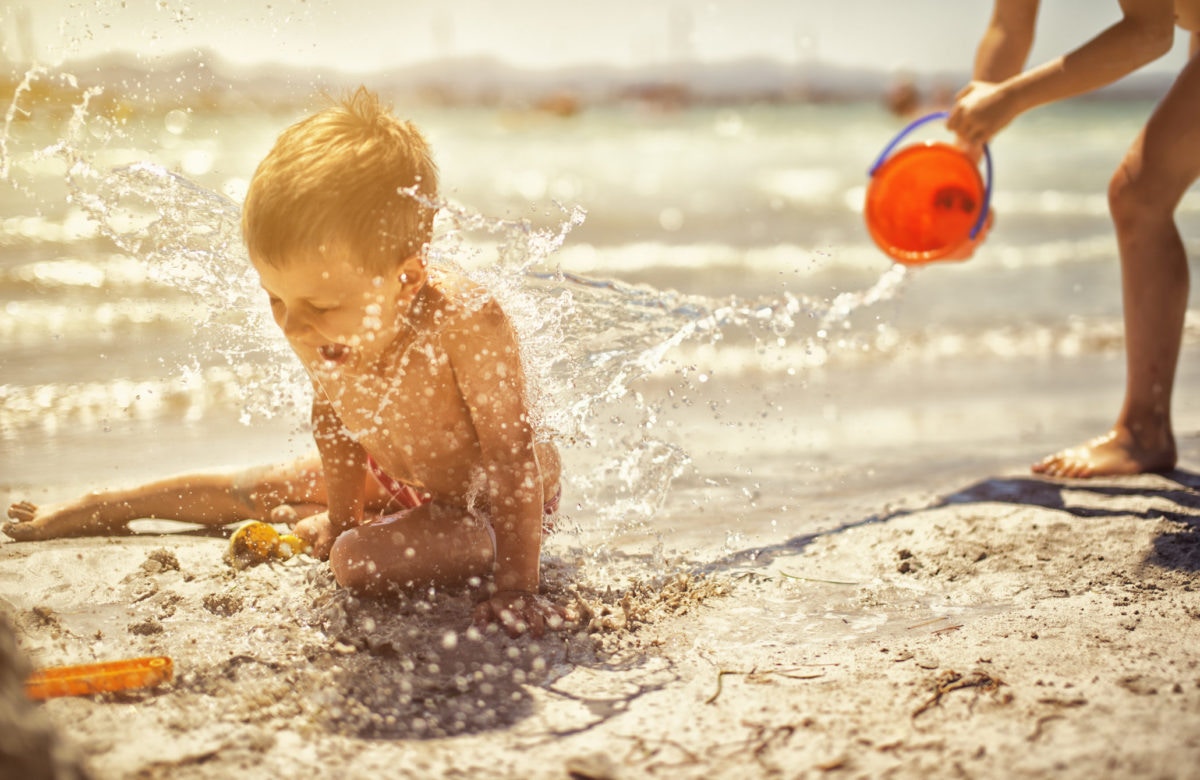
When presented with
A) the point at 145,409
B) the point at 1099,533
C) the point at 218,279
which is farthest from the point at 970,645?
the point at 145,409

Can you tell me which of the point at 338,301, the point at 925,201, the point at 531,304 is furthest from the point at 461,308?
the point at 925,201

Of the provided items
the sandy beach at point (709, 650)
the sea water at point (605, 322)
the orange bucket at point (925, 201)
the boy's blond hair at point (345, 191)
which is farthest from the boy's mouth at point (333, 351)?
the orange bucket at point (925, 201)

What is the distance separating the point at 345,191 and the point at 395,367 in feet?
1.49

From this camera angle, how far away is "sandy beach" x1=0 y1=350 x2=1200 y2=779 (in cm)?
164

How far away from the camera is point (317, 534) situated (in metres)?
2.76

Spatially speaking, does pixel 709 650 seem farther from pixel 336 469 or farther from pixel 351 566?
pixel 336 469

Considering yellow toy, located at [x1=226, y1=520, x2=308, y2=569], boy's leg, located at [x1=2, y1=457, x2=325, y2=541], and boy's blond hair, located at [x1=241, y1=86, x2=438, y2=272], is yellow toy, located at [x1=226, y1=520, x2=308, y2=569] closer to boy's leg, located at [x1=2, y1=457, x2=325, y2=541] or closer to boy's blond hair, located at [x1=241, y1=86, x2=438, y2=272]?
boy's leg, located at [x1=2, y1=457, x2=325, y2=541]

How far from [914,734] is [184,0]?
7.77 ft

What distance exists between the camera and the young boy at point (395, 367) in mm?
2127

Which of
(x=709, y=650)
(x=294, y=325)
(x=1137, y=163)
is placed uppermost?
(x=1137, y=163)

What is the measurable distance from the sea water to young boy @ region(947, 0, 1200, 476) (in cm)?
84

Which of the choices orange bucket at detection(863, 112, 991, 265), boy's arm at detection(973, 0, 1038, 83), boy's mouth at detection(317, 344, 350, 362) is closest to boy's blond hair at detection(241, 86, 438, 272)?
boy's mouth at detection(317, 344, 350, 362)

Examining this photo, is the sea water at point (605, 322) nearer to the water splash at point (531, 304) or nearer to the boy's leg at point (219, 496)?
the water splash at point (531, 304)

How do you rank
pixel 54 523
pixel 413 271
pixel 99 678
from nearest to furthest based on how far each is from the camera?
pixel 99 678 → pixel 413 271 → pixel 54 523
